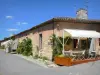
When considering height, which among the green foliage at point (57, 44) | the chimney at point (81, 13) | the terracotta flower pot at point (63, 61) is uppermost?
the chimney at point (81, 13)

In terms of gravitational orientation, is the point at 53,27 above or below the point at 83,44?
above

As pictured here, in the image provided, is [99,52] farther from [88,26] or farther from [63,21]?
[63,21]

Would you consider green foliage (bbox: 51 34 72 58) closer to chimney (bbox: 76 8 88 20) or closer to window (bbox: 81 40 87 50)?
window (bbox: 81 40 87 50)

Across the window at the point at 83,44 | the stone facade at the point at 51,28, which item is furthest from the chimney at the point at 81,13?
the window at the point at 83,44

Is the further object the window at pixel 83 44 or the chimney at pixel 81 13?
the chimney at pixel 81 13

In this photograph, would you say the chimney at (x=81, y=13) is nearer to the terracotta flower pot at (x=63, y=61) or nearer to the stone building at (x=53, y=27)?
the stone building at (x=53, y=27)

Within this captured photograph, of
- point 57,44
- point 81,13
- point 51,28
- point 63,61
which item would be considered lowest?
point 63,61

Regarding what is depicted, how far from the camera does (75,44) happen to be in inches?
766

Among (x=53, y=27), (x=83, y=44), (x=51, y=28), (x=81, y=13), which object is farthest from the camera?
(x=81, y=13)

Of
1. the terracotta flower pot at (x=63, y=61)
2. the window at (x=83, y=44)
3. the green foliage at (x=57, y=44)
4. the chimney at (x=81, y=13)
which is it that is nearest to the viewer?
the terracotta flower pot at (x=63, y=61)

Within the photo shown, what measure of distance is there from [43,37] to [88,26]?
4589 millimetres

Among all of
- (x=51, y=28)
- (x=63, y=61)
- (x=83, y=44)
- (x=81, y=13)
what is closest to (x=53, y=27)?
(x=51, y=28)

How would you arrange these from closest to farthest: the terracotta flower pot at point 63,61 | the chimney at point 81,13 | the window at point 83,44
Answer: the terracotta flower pot at point 63,61
the window at point 83,44
the chimney at point 81,13

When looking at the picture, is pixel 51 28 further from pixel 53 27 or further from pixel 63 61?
pixel 63 61
